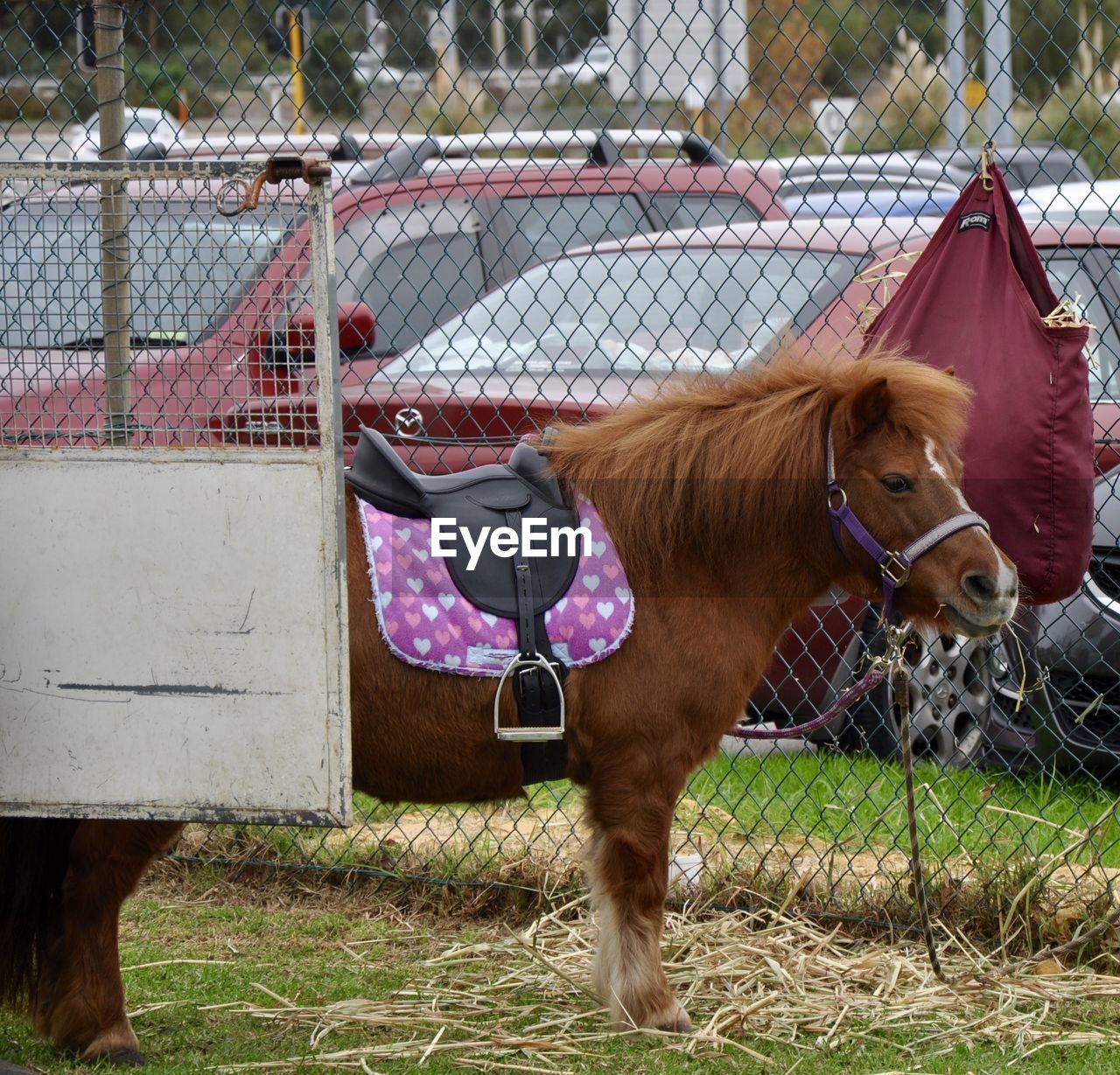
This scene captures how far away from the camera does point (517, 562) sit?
3.45 metres

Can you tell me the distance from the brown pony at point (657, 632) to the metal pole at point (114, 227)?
32.3 inches

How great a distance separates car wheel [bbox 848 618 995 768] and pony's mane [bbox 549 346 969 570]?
1580mm

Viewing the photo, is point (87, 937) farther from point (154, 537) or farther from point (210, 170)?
point (210, 170)

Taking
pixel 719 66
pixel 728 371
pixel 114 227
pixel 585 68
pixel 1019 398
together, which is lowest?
pixel 1019 398

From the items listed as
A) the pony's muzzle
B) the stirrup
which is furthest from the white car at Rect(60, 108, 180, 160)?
the pony's muzzle

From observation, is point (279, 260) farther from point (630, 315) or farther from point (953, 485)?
point (630, 315)

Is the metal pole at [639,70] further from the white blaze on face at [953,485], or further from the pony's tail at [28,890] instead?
the pony's tail at [28,890]

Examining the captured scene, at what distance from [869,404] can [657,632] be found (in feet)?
2.40

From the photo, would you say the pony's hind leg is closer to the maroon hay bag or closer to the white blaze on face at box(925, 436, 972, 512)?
the white blaze on face at box(925, 436, 972, 512)

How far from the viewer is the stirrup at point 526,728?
3.38 m

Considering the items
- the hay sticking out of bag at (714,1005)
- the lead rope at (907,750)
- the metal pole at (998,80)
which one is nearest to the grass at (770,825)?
the hay sticking out of bag at (714,1005)

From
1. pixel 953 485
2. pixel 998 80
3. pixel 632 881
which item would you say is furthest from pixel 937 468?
pixel 998 80

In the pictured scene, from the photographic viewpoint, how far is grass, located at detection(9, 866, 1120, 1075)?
3611 mm

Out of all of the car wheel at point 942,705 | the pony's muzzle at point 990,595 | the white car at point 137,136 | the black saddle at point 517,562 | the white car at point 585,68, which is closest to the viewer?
the pony's muzzle at point 990,595
